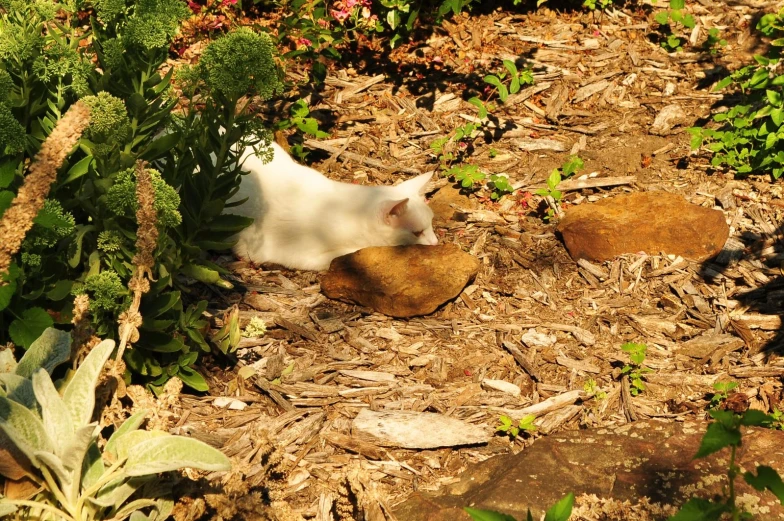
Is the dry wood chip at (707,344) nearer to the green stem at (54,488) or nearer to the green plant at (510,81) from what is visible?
the green plant at (510,81)

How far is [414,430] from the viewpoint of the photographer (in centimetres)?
321

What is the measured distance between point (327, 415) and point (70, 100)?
5.09ft

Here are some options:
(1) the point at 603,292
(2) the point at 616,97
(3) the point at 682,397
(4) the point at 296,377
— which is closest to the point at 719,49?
(2) the point at 616,97

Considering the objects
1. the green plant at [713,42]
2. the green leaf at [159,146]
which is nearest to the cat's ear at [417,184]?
the green leaf at [159,146]

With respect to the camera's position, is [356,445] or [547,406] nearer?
[356,445]

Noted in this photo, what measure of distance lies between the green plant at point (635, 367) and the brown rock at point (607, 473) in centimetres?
43

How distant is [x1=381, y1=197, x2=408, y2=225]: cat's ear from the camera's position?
4.40 m

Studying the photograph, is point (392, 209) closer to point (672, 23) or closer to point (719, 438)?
point (719, 438)

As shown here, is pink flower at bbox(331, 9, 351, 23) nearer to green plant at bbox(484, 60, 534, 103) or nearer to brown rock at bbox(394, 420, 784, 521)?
green plant at bbox(484, 60, 534, 103)

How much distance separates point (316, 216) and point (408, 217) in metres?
0.52

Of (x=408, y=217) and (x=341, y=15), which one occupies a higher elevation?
(x=341, y=15)

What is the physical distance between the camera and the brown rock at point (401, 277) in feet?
13.1

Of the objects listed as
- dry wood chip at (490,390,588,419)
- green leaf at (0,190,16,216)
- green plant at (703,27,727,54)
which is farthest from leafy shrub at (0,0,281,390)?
green plant at (703,27,727,54)

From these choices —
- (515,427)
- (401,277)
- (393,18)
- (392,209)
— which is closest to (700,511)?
(515,427)
